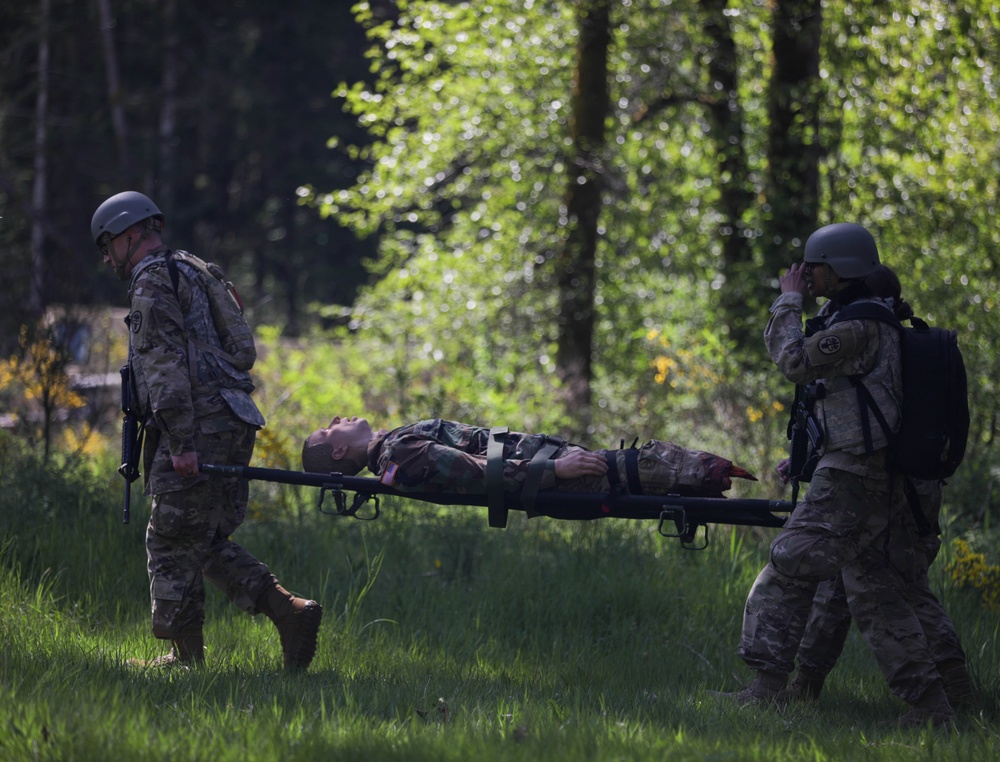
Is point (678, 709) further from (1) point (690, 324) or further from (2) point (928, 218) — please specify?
(1) point (690, 324)

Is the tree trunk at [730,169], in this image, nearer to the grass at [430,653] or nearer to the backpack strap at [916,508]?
the grass at [430,653]

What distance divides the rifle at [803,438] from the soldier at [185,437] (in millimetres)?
2357

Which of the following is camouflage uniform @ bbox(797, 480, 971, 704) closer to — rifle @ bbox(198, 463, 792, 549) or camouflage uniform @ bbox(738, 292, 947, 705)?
camouflage uniform @ bbox(738, 292, 947, 705)

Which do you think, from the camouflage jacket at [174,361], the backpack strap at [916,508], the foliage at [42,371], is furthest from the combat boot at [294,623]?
the foliage at [42,371]

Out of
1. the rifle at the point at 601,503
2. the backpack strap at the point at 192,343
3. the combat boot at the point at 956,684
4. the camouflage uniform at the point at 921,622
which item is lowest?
the combat boot at the point at 956,684

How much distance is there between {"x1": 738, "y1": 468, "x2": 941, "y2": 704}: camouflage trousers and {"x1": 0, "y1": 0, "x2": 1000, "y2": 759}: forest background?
1.41 ft

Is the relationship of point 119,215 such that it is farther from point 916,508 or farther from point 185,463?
point 916,508

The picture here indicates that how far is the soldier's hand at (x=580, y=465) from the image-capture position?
500cm

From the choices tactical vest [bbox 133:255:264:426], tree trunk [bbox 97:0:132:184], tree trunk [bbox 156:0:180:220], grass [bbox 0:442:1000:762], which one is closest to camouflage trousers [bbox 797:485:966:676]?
grass [bbox 0:442:1000:762]

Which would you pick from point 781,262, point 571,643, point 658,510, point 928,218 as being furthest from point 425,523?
point 928,218

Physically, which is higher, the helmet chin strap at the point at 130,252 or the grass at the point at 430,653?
the helmet chin strap at the point at 130,252

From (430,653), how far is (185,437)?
172 cm

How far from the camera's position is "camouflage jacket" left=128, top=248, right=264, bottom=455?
17.1ft

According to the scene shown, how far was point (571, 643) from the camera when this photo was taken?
6199 mm
